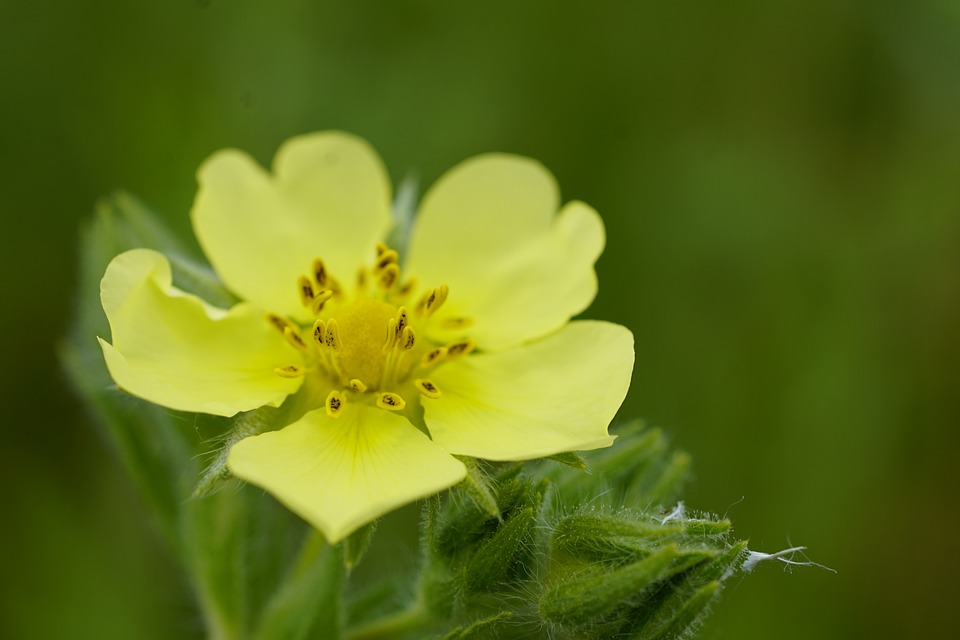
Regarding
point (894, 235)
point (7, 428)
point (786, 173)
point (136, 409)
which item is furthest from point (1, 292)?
point (894, 235)

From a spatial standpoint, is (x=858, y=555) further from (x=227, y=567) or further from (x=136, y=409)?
(x=136, y=409)

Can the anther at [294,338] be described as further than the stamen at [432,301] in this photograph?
No

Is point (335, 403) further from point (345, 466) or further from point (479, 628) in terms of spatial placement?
point (479, 628)

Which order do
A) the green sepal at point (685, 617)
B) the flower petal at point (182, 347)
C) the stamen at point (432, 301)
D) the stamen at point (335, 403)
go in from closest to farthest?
the green sepal at point (685, 617), the flower petal at point (182, 347), the stamen at point (335, 403), the stamen at point (432, 301)

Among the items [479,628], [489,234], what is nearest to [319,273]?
[489,234]

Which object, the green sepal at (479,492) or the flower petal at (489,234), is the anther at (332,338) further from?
the green sepal at (479,492)

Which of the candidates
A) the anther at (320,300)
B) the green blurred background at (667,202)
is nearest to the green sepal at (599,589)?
the anther at (320,300)
